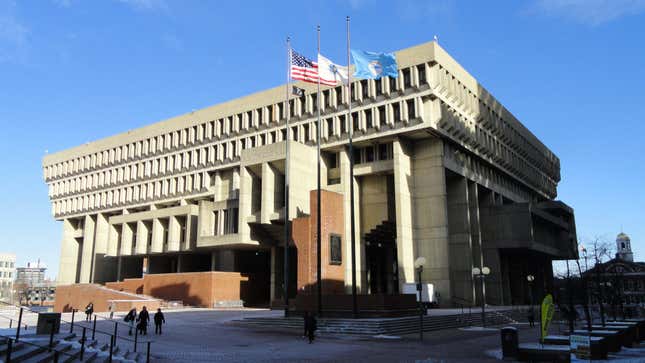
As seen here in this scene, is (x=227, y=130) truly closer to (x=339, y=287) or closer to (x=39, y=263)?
(x=339, y=287)

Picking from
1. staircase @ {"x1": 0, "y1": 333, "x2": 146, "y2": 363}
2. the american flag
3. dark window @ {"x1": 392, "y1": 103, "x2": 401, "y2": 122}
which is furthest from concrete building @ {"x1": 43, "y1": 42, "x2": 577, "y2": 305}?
staircase @ {"x1": 0, "y1": 333, "x2": 146, "y2": 363}

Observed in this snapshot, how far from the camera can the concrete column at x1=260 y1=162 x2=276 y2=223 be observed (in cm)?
5397

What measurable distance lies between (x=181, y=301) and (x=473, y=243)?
31817 mm

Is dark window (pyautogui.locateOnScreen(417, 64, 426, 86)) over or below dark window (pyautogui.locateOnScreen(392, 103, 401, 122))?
over

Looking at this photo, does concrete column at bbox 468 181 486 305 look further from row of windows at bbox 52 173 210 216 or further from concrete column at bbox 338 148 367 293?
row of windows at bbox 52 173 210 216

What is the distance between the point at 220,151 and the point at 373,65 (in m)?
41.0

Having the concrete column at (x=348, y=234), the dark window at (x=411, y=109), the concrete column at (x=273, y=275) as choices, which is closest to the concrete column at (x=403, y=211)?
the dark window at (x=411, y=109)

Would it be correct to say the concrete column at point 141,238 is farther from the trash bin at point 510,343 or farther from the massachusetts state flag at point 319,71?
the trash bin at point 510,343

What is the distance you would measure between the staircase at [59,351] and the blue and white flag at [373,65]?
18.5 meters

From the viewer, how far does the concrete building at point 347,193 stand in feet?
168

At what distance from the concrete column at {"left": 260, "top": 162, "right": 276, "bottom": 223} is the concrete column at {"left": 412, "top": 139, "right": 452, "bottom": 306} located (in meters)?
14.4

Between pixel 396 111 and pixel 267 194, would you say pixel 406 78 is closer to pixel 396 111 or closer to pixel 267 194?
pixel 396 111

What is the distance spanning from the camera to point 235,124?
218 feet

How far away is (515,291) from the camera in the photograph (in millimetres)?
69438
